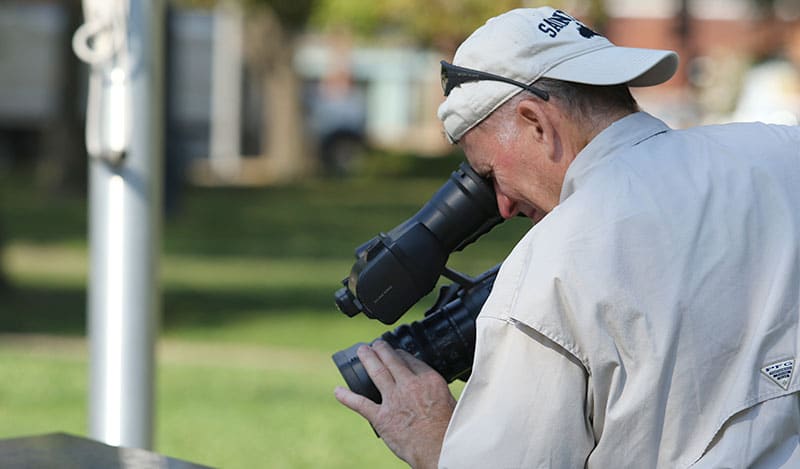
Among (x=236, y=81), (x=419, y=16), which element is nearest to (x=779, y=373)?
(x=419, y=16)

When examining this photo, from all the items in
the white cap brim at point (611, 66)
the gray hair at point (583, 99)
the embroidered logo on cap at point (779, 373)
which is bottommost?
the embroidered logo on cap at point (779, 373)

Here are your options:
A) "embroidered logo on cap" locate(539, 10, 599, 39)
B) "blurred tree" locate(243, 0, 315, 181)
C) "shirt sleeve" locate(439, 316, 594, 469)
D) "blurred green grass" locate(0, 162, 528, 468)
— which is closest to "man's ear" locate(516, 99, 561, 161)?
"embroidered logo on cap" locate(539, 10, 599, 39)

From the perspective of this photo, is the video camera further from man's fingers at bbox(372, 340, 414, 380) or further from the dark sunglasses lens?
the dark sunglasses lens

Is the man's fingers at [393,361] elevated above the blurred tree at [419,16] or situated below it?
below

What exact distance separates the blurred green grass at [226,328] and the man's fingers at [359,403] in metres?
4.19

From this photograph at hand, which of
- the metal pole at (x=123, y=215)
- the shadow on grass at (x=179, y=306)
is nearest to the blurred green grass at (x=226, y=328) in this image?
the shadow on grass at (x=179, y=306)

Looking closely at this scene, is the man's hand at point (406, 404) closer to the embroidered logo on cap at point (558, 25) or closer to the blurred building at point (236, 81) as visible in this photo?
the embroidered logo on cap at point (558, 25)

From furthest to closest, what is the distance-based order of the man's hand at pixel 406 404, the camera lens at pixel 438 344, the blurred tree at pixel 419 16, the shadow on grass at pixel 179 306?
the blurred tree at pixel 419 16, the shadow on grass at pixel 179 306, the camera lens at pixel 438 344, the man's hand at pixel 406 404

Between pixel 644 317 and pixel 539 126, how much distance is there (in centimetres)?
39

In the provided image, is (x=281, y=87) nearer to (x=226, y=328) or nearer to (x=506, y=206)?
(x=226, y=328)

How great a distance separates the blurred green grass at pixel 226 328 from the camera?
7.54 meters

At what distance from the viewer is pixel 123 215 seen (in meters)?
4.38

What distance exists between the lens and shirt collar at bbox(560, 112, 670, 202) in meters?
2.39

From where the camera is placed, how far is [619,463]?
2.26 meters
